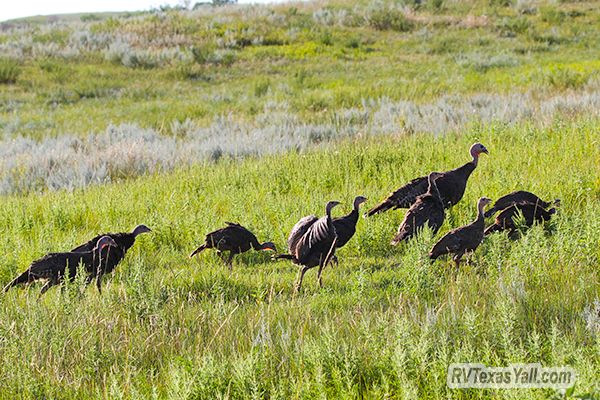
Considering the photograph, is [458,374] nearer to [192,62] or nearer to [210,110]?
[210,110]

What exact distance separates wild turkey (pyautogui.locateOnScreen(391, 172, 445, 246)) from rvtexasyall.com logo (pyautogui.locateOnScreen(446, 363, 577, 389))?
7.80 ft

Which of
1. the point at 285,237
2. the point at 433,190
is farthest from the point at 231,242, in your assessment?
the point at 433,190

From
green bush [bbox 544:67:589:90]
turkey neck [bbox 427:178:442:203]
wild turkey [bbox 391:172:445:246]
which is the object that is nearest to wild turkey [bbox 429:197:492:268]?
wild turkey [bbox 391:172:445:246]

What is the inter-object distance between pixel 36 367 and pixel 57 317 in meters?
0.72

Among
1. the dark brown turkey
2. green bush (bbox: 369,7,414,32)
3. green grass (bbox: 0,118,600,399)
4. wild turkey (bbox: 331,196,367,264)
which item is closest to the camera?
green grass (bbox: 0,118,600,399)

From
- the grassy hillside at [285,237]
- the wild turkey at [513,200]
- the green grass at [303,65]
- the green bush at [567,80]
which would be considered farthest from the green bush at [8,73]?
the wild turkey at [513,200]

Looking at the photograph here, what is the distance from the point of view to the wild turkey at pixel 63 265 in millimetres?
5496

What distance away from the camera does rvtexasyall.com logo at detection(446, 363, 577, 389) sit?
336 cm

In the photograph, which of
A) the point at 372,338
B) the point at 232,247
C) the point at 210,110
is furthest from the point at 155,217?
the point at 210,110

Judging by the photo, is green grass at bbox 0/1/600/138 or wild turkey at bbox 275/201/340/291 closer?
wild turkey at bbox 275/201/340/291

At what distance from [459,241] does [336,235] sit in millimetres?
1098

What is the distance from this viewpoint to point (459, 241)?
560 centimetres

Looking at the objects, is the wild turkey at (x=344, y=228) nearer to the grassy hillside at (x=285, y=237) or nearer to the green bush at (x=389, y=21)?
the grassy hillside at (x=285, y=237)

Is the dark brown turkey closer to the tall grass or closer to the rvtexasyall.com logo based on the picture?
the rvtexasyall.com logo
